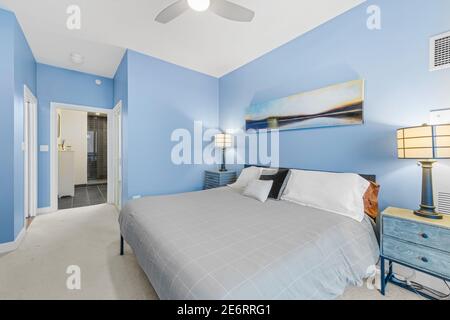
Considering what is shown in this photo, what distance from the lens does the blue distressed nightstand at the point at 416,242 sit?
1.34 m

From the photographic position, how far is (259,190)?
2.29m

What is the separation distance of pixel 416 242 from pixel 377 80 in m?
1.52

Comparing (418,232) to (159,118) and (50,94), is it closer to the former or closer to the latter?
(159,118)

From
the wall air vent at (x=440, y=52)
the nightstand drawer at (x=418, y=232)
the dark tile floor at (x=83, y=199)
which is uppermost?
the wall air vent at (x=440, y=52)

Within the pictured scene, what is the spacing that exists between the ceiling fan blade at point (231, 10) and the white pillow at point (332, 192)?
5.66 feet

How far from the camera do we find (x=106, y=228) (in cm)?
294

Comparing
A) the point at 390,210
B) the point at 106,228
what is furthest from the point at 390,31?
the point at 106,228

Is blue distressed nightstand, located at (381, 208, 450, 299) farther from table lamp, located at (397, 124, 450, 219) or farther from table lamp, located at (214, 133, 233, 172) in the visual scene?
table lamp, located at (214, 133, 233, 172)

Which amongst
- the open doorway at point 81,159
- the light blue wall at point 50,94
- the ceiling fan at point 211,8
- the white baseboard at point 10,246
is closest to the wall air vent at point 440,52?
the ceiling fan at point 211,8

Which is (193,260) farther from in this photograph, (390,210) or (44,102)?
(44,102)

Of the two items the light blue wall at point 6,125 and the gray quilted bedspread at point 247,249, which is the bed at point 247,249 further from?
the light blue wall at point 6,125

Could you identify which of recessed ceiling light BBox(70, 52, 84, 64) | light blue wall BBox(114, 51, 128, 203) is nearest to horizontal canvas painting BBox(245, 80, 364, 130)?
light blue wall BBox(114, 51, 128, 203)

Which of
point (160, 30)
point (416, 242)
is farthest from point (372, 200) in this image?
point (160, 30)

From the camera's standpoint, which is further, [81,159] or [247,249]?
[81,159]
